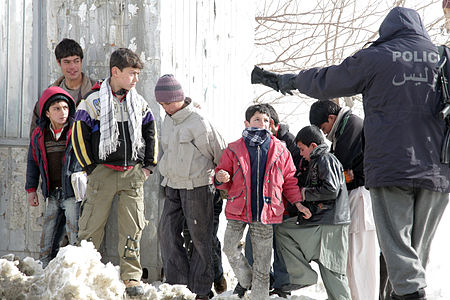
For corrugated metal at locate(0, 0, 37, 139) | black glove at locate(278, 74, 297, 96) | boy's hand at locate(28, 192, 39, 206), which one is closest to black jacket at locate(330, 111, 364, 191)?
black glove at locate(278, 74, 297, 96)

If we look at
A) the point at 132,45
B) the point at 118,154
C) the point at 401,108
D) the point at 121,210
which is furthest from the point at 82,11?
the point at 401,108

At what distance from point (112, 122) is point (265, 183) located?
1172mm

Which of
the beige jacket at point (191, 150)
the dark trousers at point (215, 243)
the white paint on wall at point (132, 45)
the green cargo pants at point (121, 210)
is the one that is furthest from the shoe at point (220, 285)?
the white paint on wall at point (132, 45)

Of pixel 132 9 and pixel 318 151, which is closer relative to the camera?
pixel 318 151

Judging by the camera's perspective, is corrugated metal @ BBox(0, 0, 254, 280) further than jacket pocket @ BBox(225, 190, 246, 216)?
Yes

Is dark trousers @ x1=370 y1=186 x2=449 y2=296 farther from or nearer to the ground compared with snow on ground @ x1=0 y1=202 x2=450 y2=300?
farther from the ground

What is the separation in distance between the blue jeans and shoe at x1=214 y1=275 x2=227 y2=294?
1.25 meters

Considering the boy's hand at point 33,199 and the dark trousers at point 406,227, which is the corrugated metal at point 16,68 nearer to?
the boy's hand at point 33,199

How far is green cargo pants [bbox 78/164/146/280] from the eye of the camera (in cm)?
417

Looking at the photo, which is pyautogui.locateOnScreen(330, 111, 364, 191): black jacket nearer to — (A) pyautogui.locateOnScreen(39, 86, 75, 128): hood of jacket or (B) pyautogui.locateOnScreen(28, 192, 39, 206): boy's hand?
(A) pyautogui.locateOnScreen(39, 86, 75, 128): hood of jacket

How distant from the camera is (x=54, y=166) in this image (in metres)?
4.50

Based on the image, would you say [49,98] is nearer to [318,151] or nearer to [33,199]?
[33,199]

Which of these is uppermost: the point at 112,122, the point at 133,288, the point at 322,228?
the point at 112,122

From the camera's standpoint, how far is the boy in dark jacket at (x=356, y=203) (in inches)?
167
